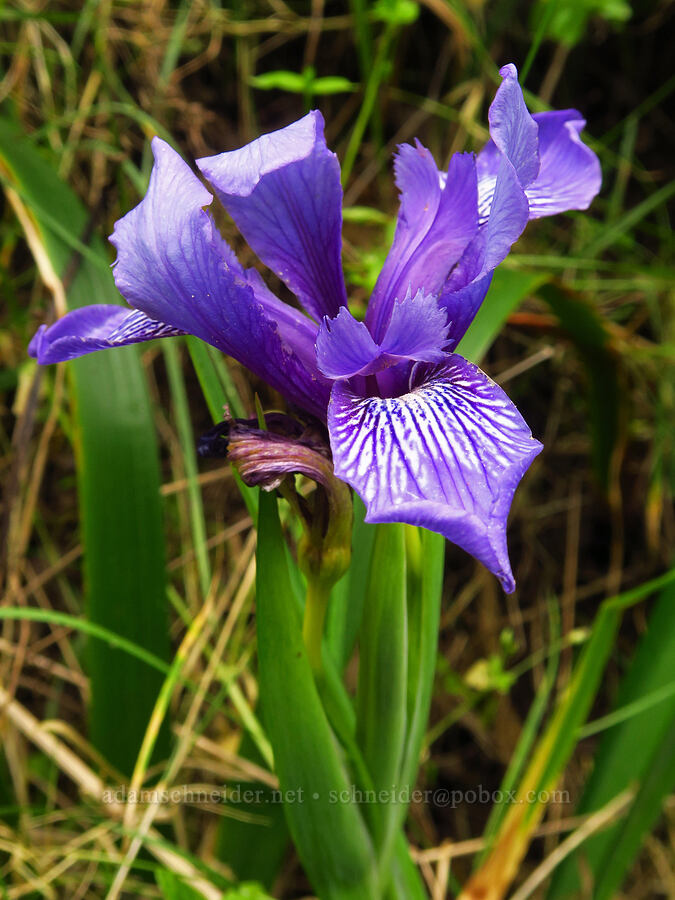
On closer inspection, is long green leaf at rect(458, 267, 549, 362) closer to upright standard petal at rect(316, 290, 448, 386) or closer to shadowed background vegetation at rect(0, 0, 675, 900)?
shadowed background vegetation at rect(0, 0, 675, 900)

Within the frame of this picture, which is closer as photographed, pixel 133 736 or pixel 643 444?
pixel 133 736

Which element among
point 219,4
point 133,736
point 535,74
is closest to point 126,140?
point 219,4

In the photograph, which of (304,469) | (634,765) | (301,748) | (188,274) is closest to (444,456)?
(304,469)

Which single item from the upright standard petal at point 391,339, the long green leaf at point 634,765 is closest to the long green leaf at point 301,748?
the upright standard petal at point 391,339

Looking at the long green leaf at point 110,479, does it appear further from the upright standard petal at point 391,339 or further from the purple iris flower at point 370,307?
the upright standard petal at point 391,339

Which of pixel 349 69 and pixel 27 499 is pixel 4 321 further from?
pixel 349 69

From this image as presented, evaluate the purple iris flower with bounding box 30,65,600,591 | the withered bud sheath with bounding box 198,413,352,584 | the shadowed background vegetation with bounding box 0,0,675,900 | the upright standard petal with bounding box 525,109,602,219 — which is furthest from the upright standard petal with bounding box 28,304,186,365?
the upright standard petal with bounding box 525,109,602,219
